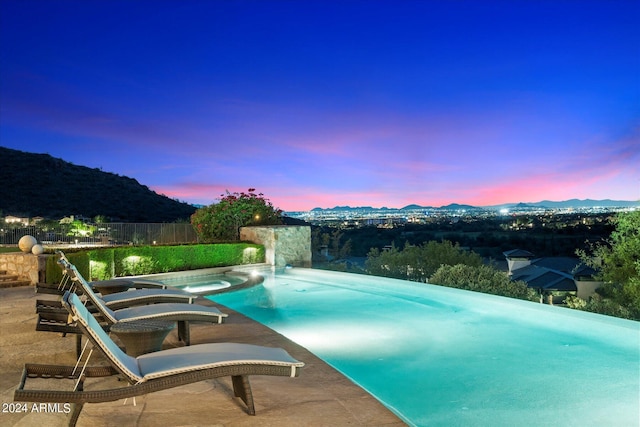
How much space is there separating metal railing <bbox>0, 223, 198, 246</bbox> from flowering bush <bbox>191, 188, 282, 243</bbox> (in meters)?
1.98

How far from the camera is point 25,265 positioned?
1009 centimetres

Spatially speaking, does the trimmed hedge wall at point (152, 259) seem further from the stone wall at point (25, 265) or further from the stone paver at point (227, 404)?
the stone paver at point (227, 404)

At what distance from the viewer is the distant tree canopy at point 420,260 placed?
16.2m

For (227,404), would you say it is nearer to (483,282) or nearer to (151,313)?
(151,313)

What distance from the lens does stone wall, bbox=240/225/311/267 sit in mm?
14500

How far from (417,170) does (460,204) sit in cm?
1179

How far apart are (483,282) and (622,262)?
416 centimetres

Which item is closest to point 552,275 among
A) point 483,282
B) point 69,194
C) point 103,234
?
point 483,282

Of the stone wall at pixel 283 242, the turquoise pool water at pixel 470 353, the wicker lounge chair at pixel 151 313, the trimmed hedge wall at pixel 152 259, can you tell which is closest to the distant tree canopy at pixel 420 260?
the stone wall at pixel 283 242

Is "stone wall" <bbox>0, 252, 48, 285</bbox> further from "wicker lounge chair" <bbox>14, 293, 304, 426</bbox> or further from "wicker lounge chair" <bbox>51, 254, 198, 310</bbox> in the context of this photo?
"wicker lounge chair" <bbox>14, 293, 304, 426</bbox>

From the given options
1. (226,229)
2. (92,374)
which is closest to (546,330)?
(92,374)

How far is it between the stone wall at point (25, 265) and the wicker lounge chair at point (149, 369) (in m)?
7.82

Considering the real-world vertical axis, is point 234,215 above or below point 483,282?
above

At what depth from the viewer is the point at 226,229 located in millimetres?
15812
